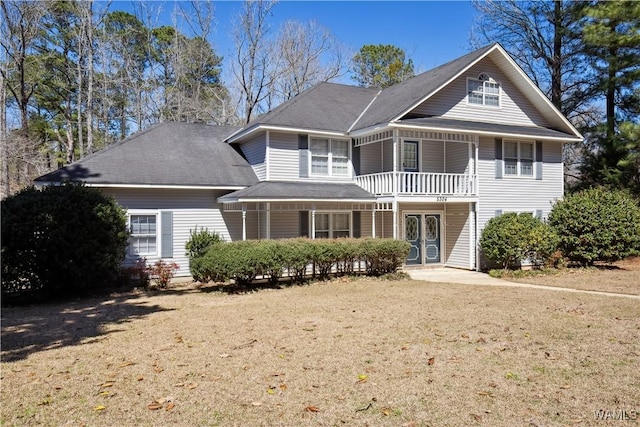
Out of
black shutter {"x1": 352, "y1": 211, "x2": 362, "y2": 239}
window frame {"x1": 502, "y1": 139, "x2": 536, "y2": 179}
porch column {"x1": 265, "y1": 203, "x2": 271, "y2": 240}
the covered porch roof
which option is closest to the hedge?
porch column {"x1": 265, "y1": 203, "x2": 271, "y2": 240}

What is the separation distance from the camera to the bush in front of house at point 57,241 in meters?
11.3

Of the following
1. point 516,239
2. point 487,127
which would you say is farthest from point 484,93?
point 516,239

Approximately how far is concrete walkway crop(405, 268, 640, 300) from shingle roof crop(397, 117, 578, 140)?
5.13m

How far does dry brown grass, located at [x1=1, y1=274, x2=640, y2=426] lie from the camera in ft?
15.6

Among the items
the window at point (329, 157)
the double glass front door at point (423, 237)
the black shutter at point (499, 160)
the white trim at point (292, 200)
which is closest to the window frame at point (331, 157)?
the window at point (329, 157)

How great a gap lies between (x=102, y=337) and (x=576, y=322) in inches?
321

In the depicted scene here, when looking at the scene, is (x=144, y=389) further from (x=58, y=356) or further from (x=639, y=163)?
(x=639, y=163)

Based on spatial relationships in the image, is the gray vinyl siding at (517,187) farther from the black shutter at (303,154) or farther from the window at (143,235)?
the window at (143,235)

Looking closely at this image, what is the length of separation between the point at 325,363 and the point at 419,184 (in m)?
11.6

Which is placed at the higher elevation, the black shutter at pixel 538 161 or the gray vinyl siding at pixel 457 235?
the black shutter at pixel 538 161

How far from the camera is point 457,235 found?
19016 mm

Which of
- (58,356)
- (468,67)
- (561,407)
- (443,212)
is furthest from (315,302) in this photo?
(468,67)

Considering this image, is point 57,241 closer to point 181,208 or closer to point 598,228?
point 181,208

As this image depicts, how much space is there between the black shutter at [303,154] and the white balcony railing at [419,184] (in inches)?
84.2
